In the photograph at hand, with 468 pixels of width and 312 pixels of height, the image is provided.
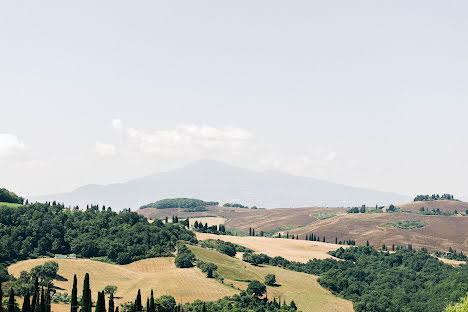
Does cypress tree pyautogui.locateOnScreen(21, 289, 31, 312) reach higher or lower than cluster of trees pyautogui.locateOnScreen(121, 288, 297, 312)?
higher

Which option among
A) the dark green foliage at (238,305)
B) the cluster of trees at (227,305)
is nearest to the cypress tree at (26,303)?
the cluster of trees at (227,305)

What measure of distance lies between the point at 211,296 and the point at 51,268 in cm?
5620

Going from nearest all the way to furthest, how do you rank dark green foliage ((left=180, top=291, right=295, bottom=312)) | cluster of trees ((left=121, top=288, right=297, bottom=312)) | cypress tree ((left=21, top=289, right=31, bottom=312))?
cypress tree ((left=21, top=289, right=31, bottom=312)) < cluster of trees ((left=121, top=288, right=297, bottom=312)) < dark green foliage ((left=180, top=291, right=295, bottom=312))

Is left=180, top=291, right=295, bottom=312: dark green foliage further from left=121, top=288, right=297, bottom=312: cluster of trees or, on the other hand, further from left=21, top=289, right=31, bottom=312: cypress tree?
left=21, top=289, right=31, bottom=312: cypress tree

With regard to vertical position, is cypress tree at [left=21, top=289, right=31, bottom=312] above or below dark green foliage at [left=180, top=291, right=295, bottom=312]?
above

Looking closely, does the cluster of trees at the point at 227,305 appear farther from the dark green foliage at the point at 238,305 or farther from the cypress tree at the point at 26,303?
the cypress tree at the point at 26,303

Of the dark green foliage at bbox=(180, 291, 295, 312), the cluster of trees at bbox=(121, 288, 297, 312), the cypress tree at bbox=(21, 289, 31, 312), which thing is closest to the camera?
the cypress tree at bbox=(21, 289, 31, 312)

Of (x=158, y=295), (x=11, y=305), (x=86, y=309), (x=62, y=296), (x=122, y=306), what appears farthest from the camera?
(x=158, y=295)

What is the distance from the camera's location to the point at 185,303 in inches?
7116

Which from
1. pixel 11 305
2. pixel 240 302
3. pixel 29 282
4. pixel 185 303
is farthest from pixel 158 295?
pixel 11 305

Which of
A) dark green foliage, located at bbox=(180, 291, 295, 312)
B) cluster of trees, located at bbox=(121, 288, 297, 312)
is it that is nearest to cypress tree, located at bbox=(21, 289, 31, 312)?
cluster of trees, located at bbox=(121, 288, 297, 312)

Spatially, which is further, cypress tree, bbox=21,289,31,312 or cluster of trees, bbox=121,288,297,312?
cluster of trees, bbox=121,288,297,312

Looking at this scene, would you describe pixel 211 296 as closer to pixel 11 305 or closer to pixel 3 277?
pixel 3 277

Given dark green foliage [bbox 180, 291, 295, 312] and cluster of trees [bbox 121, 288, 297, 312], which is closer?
cluster of trees [bbox 121, 288, 297, 312]
